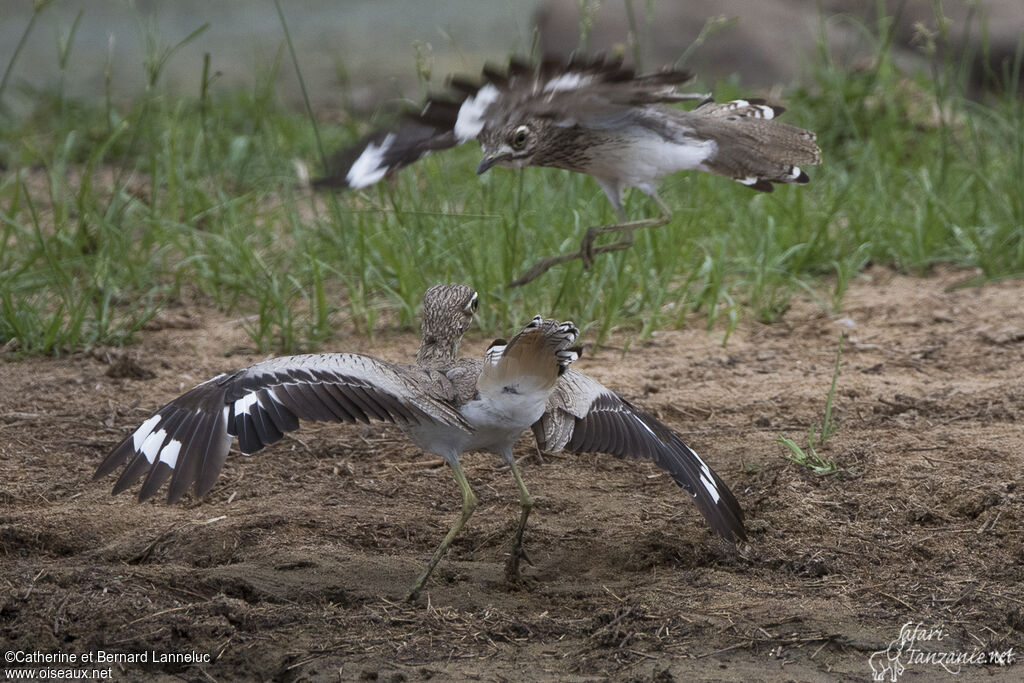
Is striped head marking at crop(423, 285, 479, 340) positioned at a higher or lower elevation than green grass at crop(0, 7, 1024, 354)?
higher

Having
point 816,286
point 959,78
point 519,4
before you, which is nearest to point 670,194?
point 816,286

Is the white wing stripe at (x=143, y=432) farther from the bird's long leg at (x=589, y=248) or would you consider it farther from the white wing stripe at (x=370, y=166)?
the bird's long leg at (x=589, y=248)

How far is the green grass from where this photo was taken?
4.52m

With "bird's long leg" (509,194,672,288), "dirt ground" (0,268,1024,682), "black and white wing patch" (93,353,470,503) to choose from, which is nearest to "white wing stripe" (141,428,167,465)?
"black and white wing patch" (93,353,470,503)

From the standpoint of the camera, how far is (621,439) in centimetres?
307

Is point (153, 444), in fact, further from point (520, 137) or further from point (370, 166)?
point (520, 137)

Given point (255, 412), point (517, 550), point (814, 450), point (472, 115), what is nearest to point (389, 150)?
point (472, 115)

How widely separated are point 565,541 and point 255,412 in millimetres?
959

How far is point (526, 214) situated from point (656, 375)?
1150mm

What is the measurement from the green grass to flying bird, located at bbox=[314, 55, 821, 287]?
0.45m

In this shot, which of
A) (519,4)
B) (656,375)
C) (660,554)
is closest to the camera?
(660,554)

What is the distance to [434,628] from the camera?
254 centimetres

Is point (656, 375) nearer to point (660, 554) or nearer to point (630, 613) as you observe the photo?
point (660, 554)

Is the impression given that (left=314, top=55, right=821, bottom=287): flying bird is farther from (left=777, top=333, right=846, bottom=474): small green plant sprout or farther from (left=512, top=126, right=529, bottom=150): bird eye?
(left=777, top=333, right=846, bottom=474): small green plant sprout
